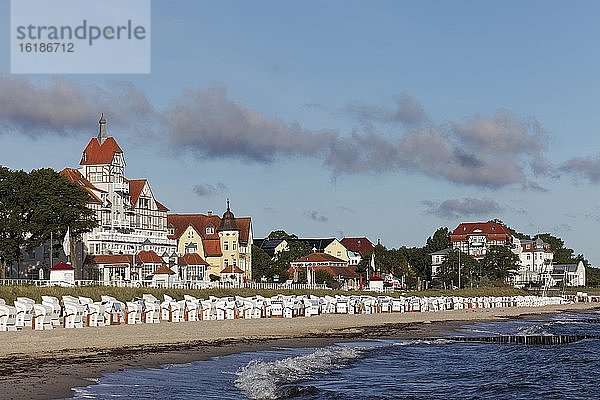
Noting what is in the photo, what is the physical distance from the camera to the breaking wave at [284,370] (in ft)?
60.0

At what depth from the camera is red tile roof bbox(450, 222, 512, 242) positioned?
17500cm

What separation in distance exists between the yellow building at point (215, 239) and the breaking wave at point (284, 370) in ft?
283

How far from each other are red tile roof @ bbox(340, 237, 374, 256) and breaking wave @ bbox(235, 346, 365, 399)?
501 feet

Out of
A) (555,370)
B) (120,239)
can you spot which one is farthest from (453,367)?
(120,239)

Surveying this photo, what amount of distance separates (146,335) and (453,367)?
34.4ft

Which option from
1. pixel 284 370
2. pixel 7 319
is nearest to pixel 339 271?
pixel 7 319

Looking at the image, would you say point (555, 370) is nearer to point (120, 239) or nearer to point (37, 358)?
point (37, 358)

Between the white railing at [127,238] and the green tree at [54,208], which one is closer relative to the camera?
the green tree at [54,208]

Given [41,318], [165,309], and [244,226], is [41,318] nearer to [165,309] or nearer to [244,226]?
[165,309]

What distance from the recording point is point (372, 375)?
22203 mm

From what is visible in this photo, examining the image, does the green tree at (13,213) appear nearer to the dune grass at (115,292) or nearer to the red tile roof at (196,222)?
the dune grass at (115,292)

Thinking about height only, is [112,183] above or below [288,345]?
above

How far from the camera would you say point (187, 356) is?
2431 cm

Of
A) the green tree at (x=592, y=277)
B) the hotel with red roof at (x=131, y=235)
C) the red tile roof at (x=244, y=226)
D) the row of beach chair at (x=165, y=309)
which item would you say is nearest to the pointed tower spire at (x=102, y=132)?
the hotel with red roof at (x=131, y=235)
